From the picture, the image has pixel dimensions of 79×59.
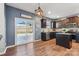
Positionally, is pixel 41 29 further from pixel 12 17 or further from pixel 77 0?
pixel 77 0

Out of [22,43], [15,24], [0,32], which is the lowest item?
[22,43]

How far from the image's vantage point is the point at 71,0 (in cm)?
334

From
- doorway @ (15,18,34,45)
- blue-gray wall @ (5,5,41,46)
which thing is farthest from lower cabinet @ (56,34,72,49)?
blue-gray wall @ (5,5,41,46)

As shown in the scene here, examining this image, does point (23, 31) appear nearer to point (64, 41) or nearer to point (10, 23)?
point (10, 23)

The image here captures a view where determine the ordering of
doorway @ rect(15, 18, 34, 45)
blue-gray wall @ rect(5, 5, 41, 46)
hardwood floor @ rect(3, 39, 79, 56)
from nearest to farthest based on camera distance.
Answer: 1. hardwood floor @ rect(3, 39, 79, 56)
2. blue-gray wall @ rect(5, 5, 41, 46)
3. doorway @ rect(15, 18, 34, 45)

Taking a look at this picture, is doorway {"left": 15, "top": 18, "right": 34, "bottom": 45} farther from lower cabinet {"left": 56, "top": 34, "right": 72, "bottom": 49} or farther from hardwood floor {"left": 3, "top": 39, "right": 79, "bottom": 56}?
lower cabinet {"left": 56, "top": 34, "right": 72, "bottom": 49}

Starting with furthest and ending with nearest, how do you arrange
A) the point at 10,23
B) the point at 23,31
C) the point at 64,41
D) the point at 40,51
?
the point at 23,31 < the point at 64,41 < the point at 10,23 < the point at 40,51

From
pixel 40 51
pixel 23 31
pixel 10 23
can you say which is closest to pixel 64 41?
pixel 40 51

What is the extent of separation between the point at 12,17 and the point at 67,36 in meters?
3.06

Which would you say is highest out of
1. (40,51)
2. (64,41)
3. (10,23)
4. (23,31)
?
(10,23)

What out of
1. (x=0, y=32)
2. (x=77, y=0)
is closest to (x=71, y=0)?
(x=77, y=0)

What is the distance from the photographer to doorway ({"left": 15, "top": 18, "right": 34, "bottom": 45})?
560 cm

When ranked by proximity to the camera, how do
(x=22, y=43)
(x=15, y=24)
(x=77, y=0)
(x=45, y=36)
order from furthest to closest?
(x=45, y=36), (x=22, y=43), (x=15, y=24), (x=77, y=0)

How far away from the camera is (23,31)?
6.00 metres
